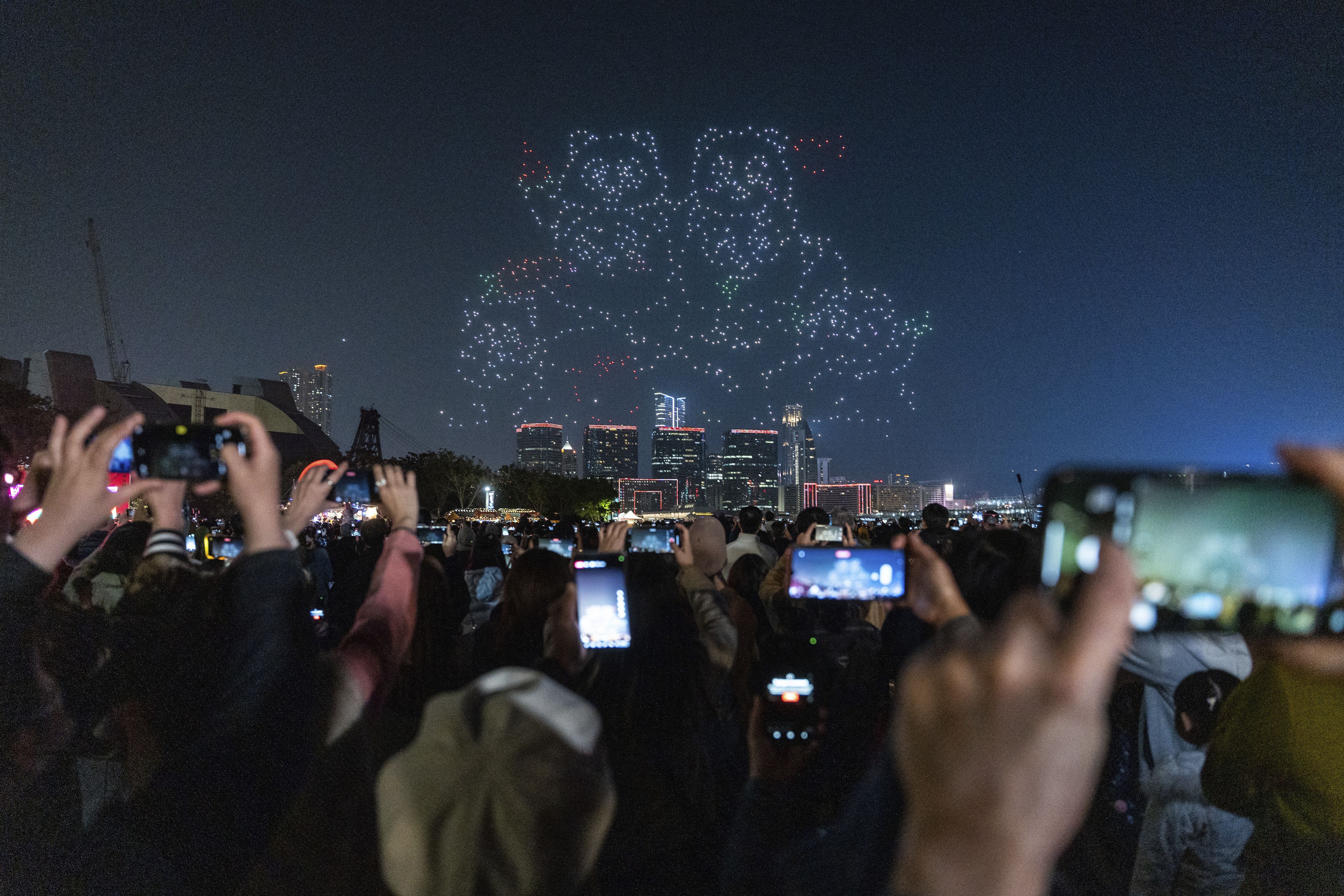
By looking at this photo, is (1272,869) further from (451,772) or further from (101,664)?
(101,664)

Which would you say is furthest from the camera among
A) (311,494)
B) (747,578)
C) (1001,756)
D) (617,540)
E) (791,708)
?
(747,578)

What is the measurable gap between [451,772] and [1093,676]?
0.95 meters

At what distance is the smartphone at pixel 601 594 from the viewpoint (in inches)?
160

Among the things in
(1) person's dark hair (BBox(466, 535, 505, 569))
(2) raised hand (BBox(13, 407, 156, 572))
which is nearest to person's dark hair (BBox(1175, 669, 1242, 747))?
(2) raised hand (BBox(13, 407, 156, 572))

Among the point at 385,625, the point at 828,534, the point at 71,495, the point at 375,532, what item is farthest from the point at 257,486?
the point at 828,534

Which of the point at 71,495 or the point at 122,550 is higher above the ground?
the point at 71,495

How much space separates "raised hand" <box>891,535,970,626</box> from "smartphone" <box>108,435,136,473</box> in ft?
7.84

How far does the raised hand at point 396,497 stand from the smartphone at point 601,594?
3.72 ft

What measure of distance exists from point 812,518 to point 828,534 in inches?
50.9

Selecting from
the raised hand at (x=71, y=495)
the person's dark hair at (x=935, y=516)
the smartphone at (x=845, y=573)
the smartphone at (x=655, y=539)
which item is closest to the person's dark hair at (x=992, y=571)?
the raised hand at (x=71, y=495)

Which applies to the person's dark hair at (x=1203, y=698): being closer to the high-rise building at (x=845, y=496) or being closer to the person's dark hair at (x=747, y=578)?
the person's dark hair at (x=747, y=578)

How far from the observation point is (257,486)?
202cm

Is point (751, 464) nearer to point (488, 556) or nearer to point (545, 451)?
point (545, 451)

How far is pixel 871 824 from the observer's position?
4.14 ft
